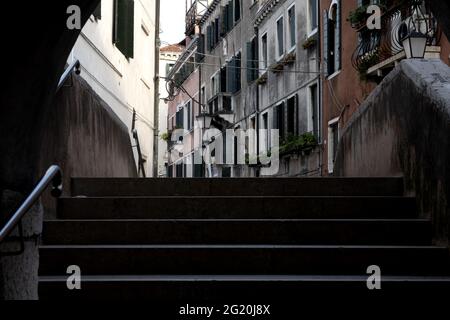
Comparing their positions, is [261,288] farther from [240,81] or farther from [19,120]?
[240,81]

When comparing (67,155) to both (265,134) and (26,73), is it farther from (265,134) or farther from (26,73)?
(265,134)

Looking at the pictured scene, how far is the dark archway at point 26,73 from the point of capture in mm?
3225

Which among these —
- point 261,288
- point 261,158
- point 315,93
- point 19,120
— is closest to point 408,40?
point 261,288

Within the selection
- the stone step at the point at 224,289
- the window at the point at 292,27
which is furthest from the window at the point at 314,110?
the stone step at the point at 224,289

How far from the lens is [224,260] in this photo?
4.66m

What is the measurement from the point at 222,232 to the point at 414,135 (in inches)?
74.0

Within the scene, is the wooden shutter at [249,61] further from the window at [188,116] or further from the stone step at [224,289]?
the stone step at [224,289]

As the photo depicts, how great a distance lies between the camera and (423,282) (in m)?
4.30

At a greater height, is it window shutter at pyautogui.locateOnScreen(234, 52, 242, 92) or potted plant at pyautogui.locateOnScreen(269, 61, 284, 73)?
window shutter at pyautogui.locateOnScreen(234, 52, 242, 92)

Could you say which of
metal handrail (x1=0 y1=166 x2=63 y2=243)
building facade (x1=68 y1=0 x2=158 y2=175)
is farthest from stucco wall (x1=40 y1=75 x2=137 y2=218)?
metal handrail (x1=0 y1=166 x2=63 y2=243)

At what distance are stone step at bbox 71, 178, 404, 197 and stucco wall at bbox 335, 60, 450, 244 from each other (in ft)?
0.84

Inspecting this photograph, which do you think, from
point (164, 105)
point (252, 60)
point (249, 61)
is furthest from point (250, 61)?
point (164, 105)

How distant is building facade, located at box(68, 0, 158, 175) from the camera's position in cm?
1122

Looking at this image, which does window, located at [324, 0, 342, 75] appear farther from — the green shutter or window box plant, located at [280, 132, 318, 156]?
the green shutter
